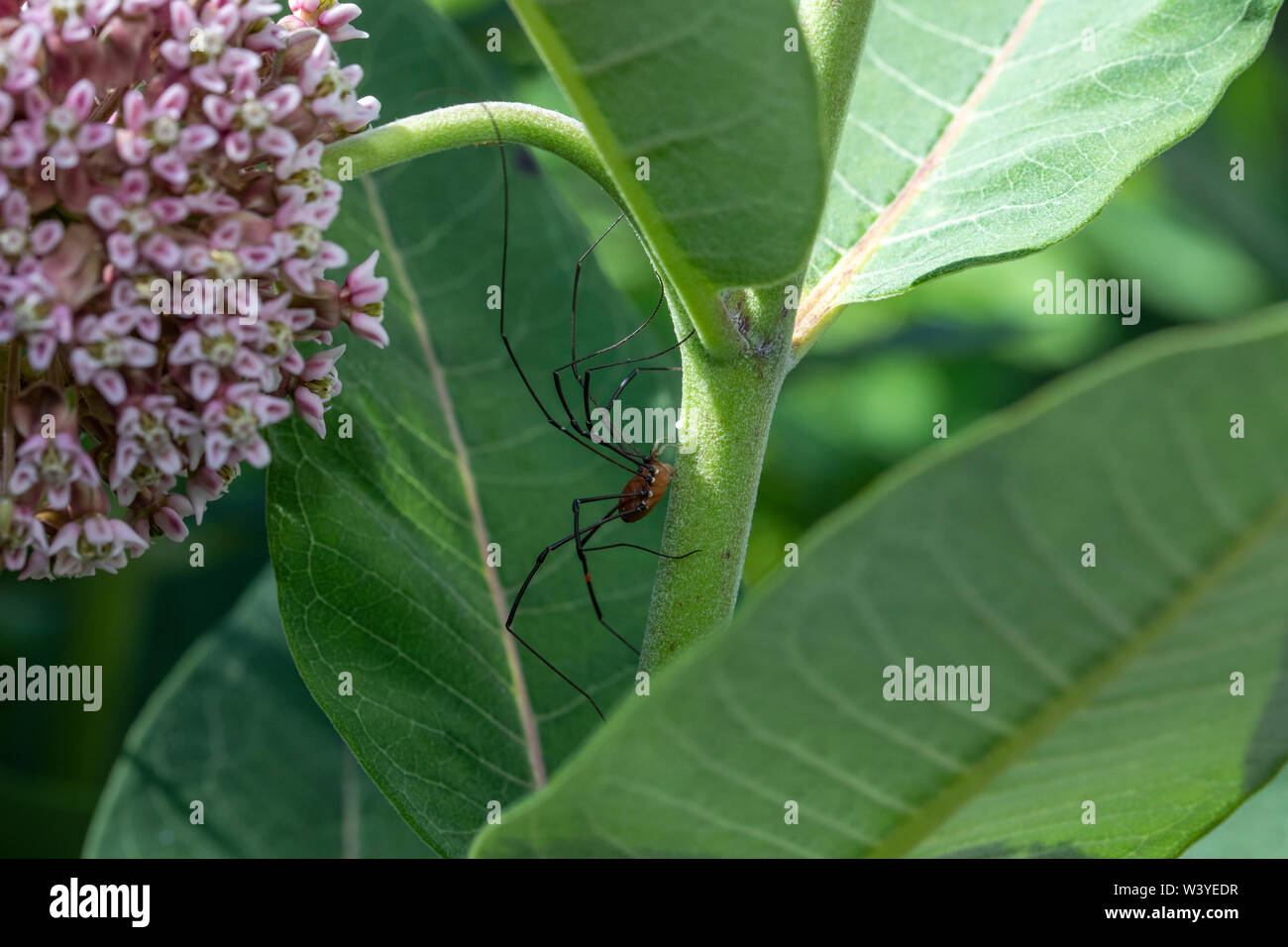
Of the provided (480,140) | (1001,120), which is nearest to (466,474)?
(480,140)

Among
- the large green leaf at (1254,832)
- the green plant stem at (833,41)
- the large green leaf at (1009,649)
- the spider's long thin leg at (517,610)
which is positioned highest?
the green plant stem at (833,41)

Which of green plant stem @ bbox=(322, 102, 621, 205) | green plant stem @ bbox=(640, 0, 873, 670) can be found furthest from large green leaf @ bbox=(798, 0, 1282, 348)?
green plant stem @ bbox=(322, 102, 621, 205)

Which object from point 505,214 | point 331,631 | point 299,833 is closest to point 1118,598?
point 331,631

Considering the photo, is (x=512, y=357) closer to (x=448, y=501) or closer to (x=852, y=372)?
(x=448, y=501)

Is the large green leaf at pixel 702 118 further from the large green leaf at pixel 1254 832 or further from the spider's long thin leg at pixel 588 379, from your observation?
the large green leaf at pixel 1254 832

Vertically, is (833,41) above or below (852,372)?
below

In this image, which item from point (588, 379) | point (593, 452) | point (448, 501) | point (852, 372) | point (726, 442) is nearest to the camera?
point (726, 442)

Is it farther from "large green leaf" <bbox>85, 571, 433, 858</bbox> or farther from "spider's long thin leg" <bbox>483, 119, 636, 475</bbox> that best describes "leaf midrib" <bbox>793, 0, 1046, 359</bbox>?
"large green leaf" <bbox>85, 571, 433, 858</bbox>

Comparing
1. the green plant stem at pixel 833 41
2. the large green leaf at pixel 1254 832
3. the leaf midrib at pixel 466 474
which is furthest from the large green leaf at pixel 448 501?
the large green leaf at pixel 1254 832
